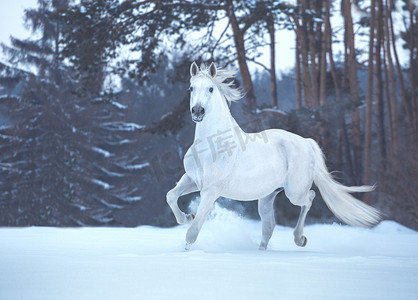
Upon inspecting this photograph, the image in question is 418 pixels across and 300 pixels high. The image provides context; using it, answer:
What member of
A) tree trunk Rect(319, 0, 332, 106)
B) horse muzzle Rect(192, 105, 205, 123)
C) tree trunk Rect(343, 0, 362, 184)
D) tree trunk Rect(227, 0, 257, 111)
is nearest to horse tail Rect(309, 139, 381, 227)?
horse muzzle Rect(192, 105, 205, 123)

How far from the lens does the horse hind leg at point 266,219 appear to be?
5.15m

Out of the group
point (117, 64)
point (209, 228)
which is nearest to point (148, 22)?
point (117, 64)

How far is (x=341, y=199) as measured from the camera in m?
5.62

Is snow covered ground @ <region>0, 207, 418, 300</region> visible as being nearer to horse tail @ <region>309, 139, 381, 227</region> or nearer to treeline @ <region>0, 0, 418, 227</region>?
horse tail @ <region>309, 139, 381, 227</region>

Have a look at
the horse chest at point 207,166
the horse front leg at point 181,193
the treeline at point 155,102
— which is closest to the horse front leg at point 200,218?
the horse chest at point 207,166

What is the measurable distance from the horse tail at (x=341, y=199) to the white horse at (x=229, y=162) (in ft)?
0.88

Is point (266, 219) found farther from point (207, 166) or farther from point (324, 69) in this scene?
Result: point (324, 69)

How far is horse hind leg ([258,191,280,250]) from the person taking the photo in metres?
5.15

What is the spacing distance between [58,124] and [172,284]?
1844 centimetres

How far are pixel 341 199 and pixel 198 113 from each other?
2.20m

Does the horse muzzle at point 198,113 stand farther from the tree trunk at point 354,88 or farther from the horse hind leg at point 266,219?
the tree trunk at point 354,88

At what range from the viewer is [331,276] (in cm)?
305

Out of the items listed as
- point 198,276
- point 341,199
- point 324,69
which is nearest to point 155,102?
point 324,69

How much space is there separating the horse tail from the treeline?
150 inches
